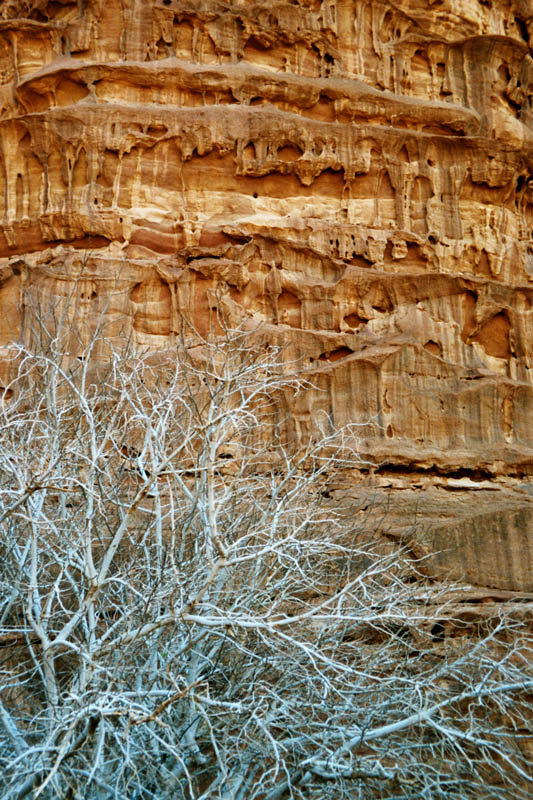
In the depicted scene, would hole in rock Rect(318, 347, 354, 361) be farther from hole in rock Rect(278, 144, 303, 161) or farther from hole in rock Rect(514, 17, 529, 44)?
hole in rock Rect(514, 17, 529, 44)

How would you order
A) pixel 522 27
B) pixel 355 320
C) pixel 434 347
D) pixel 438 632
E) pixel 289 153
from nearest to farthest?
1. pixel 438 632
2. pixel 434 347
3. pixel 355 320
4. pixel 289 153
5. pixel 522 27

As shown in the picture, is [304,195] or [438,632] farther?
[304,195]

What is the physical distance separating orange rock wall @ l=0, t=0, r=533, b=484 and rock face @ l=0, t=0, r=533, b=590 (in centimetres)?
4

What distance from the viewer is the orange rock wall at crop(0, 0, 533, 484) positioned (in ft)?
56.2

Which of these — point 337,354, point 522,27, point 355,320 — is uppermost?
point 522,27

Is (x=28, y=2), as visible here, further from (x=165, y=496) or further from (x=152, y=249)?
(x=165, y=496)

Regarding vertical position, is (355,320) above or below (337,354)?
above

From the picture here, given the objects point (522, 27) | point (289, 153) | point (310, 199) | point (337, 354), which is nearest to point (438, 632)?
point (337, 354)

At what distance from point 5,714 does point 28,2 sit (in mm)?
17965

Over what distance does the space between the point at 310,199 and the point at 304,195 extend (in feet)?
0.48

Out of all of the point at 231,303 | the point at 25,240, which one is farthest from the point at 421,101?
the point at 25,240

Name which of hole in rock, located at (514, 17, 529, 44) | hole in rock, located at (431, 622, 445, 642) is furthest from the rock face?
hole in rock, located at (431, 622, 445, 642)

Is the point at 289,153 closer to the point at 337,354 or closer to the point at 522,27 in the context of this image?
the point at 337,354

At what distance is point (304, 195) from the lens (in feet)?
66.0
